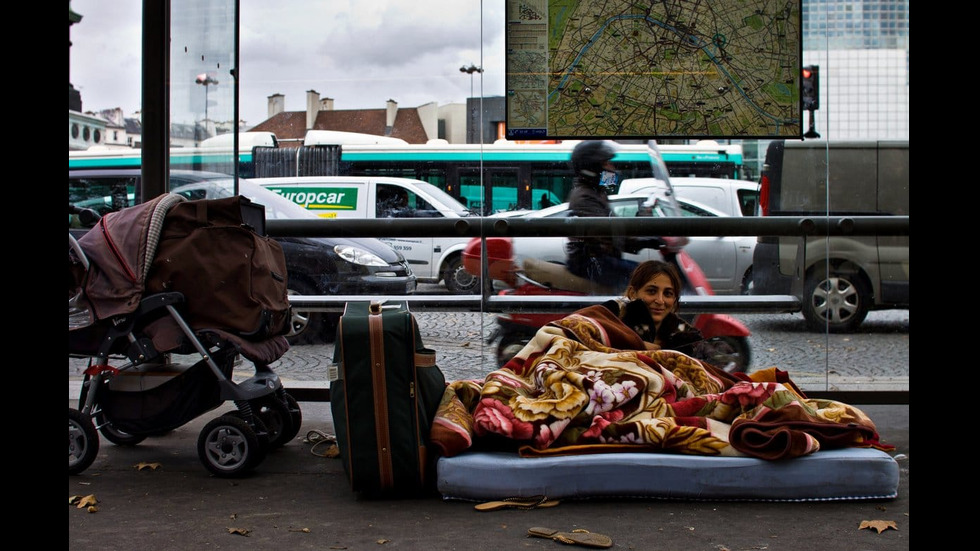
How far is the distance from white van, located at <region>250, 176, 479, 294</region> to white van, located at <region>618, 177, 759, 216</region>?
3.63ft

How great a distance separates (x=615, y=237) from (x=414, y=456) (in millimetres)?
2647

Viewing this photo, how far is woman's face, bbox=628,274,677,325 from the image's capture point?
5.33 meters

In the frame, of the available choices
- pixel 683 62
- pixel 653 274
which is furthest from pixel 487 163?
pixel 653 274

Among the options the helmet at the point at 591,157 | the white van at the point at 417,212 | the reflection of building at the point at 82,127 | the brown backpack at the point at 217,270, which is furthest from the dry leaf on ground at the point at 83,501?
the reflection of building at the point at 82,127

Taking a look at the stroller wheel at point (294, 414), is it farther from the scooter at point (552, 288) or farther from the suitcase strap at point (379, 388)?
the scooter at point (552, 288)

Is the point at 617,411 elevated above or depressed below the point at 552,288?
below

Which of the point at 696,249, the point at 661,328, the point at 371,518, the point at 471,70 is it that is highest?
the point at 471,70

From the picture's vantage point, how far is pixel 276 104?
275 inches

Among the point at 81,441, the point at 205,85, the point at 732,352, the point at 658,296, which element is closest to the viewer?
the point at 81,441

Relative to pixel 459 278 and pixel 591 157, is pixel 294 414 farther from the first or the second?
pixel 591 157

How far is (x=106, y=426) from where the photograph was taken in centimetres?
562

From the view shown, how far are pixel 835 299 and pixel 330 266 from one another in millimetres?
3305

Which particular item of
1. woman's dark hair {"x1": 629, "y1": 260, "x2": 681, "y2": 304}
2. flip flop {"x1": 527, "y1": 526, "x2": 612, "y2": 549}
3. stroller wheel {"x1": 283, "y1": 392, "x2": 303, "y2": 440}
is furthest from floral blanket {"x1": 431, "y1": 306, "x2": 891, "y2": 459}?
stroller wheel {"x1": 283, "y1": 392, "x2": 303, "y2": 440}
